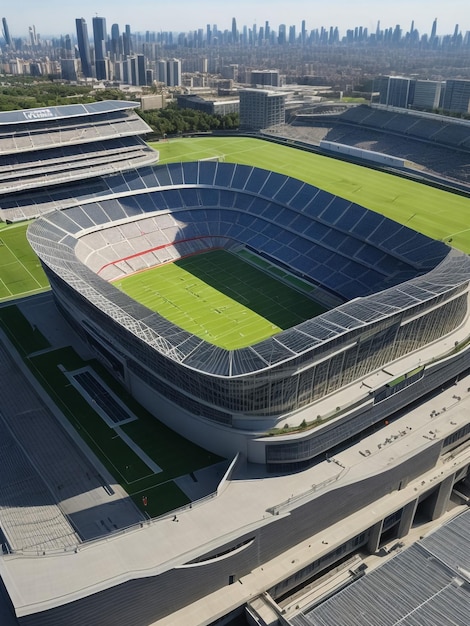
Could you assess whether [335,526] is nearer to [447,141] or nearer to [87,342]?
[87,342]

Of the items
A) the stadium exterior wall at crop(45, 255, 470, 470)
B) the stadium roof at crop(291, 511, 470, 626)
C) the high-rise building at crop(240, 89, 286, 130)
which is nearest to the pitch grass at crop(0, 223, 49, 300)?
the stadium exterior wall at crop(45, 255, 470, 470)

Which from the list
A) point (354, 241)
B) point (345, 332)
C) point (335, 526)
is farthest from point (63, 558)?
point (354, 241)

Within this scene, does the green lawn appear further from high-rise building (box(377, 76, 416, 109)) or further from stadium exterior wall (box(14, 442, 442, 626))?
high-rise building (box(377, 76, 416, 109))

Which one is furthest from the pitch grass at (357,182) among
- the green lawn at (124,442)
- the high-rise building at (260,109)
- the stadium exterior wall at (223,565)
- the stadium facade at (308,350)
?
the green lawn at (124,442)

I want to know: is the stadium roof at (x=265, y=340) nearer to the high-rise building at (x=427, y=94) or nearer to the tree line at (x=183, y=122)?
the tree line at (x=183, y=122)

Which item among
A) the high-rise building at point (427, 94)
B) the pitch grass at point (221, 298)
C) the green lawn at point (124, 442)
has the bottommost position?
the pitch grass at point (221, 298)

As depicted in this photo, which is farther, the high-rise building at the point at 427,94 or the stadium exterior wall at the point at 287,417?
the high-rise building at the point at 427,94
